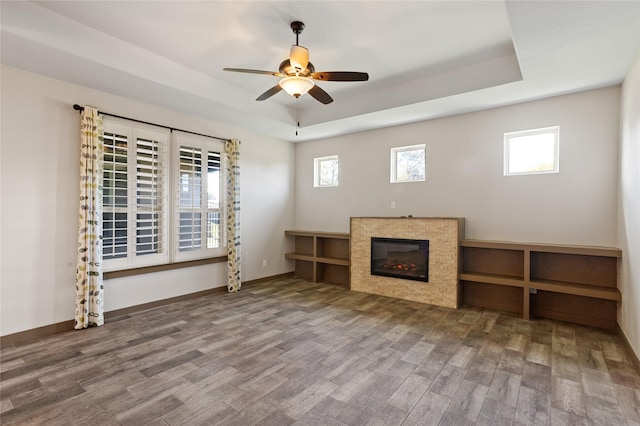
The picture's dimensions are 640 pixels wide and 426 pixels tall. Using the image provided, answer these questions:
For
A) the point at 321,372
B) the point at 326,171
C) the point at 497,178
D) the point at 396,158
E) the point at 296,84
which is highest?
the point at 296,84

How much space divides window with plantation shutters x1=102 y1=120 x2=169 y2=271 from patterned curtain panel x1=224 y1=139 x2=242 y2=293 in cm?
102

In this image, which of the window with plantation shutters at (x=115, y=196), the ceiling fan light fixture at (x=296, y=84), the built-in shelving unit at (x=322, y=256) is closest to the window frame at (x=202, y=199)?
the window with plantation shutters at (x=115, y=196)

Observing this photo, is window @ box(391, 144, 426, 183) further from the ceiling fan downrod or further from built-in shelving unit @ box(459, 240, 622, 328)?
the ceiling fan downrod

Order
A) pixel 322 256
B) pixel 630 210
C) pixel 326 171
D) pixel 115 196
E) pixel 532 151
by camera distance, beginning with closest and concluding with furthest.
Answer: pixel 630 210 → pixel 115 196 → pixel 532 151 → pixel 322 256 → pixel 326 171

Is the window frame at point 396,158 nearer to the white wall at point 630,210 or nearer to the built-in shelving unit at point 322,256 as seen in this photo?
the built-in shelving unit at point 322,256

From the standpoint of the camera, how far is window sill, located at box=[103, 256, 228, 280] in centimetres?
393

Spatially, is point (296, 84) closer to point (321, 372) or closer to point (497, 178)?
point (321, 372)

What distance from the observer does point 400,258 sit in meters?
4.98

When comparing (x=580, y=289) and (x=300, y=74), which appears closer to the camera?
(x=300, y=74)

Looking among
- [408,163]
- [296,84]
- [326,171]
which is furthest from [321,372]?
[326,171]

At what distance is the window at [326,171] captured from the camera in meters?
6.27

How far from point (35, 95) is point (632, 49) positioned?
5.95 m

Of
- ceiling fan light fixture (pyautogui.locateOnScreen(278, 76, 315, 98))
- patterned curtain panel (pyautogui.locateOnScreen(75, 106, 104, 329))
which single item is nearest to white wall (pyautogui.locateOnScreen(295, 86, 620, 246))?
ceiling fan light fixture (pyautogui.locateOnScreen(278, 76, 315, 98))

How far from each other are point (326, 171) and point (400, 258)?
8.03 ft
